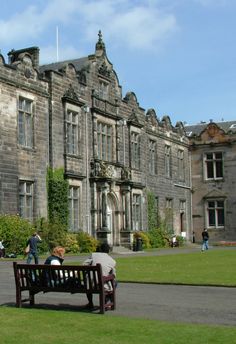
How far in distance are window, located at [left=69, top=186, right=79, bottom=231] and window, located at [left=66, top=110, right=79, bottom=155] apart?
7.37ft

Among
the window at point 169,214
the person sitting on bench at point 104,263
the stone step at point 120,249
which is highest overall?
the window at point 169,214

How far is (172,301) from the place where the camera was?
12375 mm

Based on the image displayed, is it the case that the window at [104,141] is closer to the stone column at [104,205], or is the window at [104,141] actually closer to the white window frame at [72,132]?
the stone column at [104,205]

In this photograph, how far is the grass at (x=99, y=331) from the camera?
8.18 meters

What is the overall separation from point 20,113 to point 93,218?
8484 millimetres

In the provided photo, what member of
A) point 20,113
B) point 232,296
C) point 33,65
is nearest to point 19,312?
point 232,296

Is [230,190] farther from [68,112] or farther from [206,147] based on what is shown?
[68,112]

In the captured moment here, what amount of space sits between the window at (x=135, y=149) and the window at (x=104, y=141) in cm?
326

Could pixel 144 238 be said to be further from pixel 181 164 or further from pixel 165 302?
pixel 165 302

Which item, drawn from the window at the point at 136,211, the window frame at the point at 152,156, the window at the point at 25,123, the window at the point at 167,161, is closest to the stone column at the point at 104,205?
the window at the point at 136,211

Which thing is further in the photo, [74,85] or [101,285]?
[74,85]

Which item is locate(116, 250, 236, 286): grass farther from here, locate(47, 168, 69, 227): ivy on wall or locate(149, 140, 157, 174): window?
locate(149, 140, 157, 174): window

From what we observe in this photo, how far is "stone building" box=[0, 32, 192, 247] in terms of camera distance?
30.3 meters

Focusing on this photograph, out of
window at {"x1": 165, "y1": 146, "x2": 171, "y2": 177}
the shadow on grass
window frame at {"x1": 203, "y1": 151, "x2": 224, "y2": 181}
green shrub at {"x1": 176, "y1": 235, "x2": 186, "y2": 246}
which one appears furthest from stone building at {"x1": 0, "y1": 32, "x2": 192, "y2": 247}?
the shadow on grass
